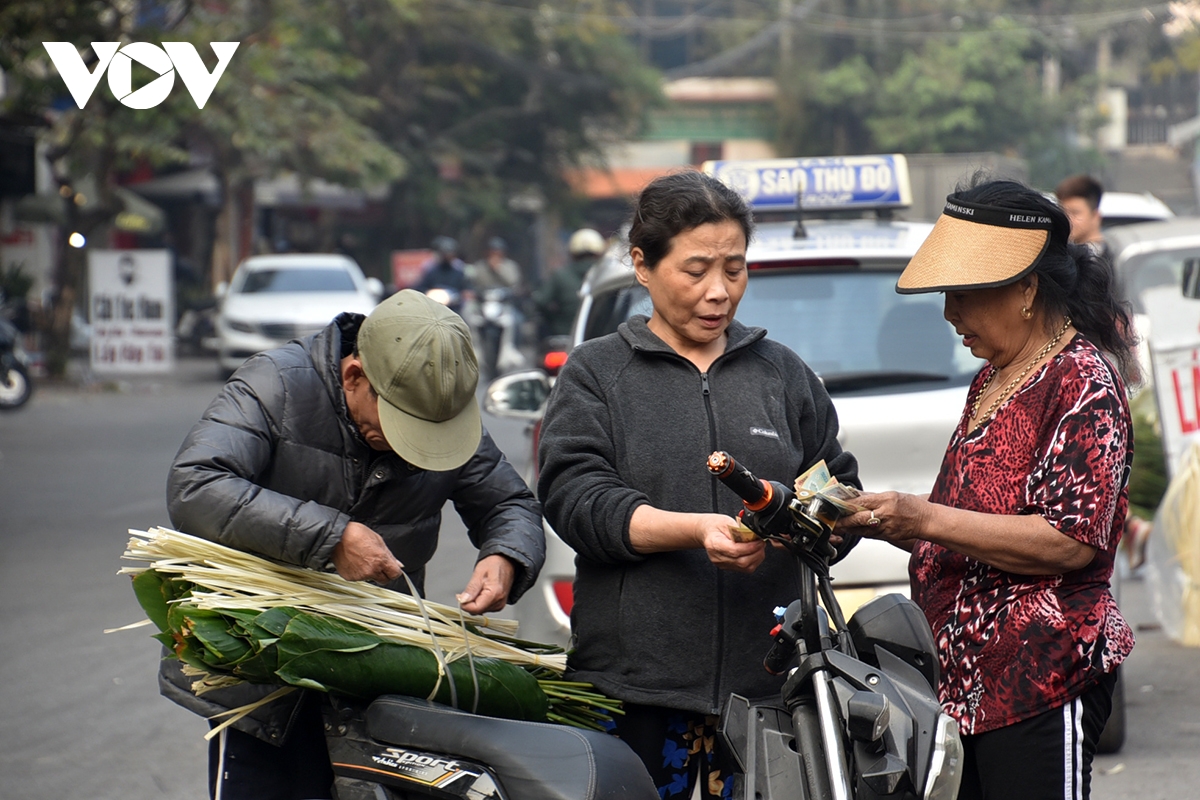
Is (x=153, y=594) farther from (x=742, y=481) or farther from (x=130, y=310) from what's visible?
(x=130, y=310)

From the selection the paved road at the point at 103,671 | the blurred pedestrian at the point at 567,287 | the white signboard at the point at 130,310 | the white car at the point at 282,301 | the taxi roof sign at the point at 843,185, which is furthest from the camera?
the white car at the point at 282,301

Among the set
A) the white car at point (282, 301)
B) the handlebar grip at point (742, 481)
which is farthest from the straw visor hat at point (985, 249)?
the white car at point (282, 301)

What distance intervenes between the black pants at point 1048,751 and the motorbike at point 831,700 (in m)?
0.32

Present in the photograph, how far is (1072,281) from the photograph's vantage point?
251cm

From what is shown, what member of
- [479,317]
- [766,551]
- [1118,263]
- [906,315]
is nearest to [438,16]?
[479,317]

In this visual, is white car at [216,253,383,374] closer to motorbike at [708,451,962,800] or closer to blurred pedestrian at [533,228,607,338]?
blurred pedestrian at [533,228,607,338]

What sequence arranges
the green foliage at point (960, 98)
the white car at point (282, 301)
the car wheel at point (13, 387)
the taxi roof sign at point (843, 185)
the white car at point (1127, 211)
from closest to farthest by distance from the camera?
the taxi roof sign at point (843, 185)
the white car at point (1127, 211)
the car wheel at point (13, 387)
the white car at point (282, 301)
the green foliage at point (960, 98)

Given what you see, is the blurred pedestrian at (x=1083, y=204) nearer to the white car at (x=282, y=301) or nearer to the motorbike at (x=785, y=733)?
the motorbike at (x=785, y=733)

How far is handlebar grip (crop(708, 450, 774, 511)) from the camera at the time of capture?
6.80 feet

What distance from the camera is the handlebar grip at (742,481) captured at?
2.07 metres

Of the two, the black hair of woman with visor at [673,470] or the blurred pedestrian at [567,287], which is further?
the blurred pedestrian at [567,287]

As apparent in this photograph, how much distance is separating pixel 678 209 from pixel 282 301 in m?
18.6

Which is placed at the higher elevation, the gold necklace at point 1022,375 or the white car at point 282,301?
the gold necklace at point 1022,375

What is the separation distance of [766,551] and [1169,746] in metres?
3.08
